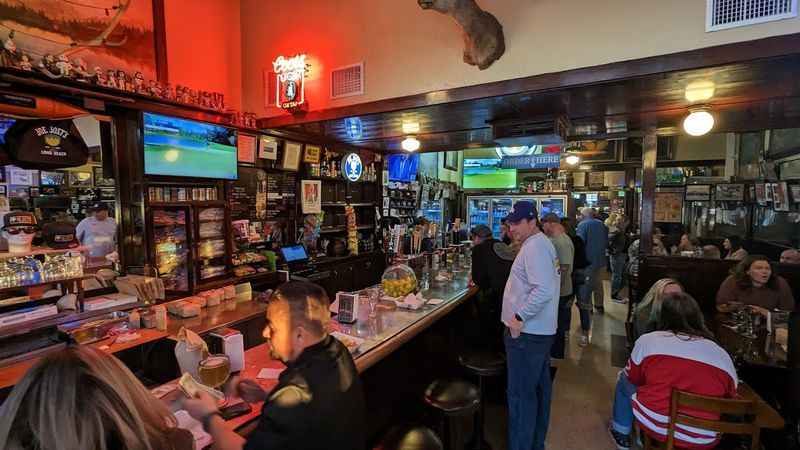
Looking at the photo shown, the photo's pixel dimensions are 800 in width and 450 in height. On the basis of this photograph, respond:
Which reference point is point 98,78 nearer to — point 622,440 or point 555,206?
point 622,440

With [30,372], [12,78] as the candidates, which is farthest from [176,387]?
[12,78]

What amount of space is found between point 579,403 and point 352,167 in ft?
15.4

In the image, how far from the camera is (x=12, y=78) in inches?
113

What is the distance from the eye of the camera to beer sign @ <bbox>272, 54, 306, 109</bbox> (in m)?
4.64

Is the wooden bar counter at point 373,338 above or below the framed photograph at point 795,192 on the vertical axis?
below

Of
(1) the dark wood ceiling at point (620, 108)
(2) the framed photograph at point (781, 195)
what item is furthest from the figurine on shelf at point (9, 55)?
(2) the framed photograph at point (781, 195)

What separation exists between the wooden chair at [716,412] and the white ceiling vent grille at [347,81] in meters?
3.91

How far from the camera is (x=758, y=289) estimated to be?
3736mm

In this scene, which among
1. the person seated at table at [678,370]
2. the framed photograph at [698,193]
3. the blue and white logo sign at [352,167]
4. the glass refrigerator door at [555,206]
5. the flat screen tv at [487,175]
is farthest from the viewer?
the flat screen tv at [487,175]

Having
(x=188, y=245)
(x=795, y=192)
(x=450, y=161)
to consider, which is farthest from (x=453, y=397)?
(x=450, y=161)

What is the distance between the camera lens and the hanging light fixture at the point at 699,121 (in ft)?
13.3

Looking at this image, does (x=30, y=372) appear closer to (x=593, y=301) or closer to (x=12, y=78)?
(x=12, y=78)

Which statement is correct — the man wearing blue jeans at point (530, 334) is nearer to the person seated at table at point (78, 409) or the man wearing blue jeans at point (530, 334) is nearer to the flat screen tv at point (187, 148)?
the person seated at table at point (78, 409)

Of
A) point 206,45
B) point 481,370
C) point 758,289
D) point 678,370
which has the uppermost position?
point 206,45
